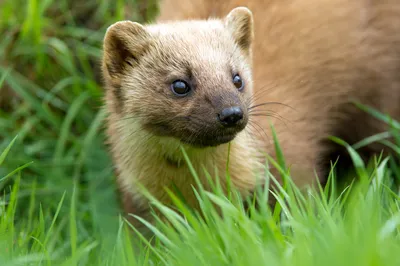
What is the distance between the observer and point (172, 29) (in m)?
4.30

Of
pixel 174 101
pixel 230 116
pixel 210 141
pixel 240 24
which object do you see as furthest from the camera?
pixel 240 24

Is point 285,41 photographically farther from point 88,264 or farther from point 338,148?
point 88,264

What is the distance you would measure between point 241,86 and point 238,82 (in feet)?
0.13

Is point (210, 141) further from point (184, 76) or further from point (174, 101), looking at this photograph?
point (184, 76)

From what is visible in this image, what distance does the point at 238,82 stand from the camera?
4164 millimetres

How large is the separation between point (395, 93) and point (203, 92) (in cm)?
228

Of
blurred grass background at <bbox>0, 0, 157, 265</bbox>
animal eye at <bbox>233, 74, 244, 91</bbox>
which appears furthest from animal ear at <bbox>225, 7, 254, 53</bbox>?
blurred grass background at <bbox>0, 0, 157, 265</bbox>

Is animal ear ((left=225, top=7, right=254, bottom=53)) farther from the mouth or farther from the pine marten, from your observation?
the mouth

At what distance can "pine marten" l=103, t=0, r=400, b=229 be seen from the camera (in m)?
3.97

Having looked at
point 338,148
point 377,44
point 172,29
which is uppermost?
point 172,29

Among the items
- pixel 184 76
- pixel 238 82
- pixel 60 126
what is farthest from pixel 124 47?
pixel 60 126

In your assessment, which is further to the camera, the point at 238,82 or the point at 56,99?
the point at 56,99

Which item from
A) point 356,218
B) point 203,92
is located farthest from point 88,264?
point 356,218

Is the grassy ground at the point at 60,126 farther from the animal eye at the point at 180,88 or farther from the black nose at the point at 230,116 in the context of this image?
the animal eye at the point at 180,88
